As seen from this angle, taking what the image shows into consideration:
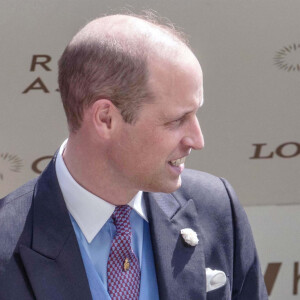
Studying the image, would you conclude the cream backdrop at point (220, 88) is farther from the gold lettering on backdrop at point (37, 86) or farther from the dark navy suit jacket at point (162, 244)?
the dark navy suit jacket at point (162, 244)

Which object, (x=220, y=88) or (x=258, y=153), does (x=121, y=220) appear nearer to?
(x=220, y=88)

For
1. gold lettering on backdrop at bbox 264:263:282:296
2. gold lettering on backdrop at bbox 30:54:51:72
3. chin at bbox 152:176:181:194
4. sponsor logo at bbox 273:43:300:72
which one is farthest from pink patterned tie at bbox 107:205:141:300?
gold lettering on backdrop at bbox 264:263:282:296

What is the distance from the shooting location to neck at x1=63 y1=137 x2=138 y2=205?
6.60ft

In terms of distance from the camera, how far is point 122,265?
Answer: 2.03m

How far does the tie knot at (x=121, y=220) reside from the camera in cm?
205

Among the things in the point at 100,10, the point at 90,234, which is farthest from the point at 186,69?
the point at 100,10

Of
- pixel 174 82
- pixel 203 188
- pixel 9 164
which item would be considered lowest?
pixel 9 164

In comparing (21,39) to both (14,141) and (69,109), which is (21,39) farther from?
(69,109)

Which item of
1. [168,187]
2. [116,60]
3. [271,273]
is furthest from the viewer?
[271,273]

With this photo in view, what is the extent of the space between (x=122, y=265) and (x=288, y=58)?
126 cm

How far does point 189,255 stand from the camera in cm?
213

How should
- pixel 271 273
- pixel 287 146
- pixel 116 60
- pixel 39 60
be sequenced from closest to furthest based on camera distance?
pixel 116 60 → pixel 39 60 → pixel 287 146 → pixel 271 273

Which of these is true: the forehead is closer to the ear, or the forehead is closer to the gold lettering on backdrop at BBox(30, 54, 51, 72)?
the ear

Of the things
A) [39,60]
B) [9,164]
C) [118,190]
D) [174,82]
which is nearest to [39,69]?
[39,60]
